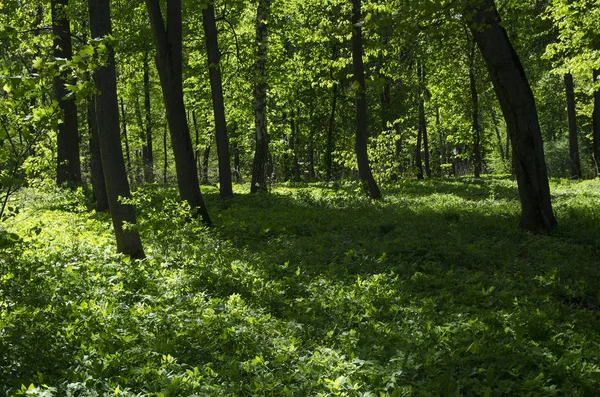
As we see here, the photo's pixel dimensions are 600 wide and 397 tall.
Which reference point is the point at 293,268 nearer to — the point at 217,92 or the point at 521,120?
the point at 521,120

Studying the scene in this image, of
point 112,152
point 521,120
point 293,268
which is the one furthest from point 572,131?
point 112,152

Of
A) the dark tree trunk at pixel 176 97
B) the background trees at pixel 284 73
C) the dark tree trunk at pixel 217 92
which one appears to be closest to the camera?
the background trees at pixel 284 73

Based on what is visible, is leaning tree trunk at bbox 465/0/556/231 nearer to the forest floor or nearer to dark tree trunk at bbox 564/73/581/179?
the forest floor

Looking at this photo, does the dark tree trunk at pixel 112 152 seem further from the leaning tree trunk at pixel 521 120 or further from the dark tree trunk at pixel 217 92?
the dark tree trunk at pixel 217 92

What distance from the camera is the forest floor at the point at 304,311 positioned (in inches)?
192

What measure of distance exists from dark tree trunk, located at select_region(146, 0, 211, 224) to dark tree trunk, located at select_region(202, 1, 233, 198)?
431cm

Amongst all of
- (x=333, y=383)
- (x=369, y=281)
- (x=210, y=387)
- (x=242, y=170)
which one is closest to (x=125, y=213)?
(x=369, y=281)

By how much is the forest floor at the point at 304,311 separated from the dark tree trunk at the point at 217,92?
6.31 metres

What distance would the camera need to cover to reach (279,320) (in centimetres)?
652

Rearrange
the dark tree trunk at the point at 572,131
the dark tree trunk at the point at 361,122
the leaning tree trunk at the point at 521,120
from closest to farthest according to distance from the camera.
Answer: the leaning tree trunk at the point at 521,120 → the dark tree trunk at the point at 361,122 → the dark tree trunk at the point at 572,131

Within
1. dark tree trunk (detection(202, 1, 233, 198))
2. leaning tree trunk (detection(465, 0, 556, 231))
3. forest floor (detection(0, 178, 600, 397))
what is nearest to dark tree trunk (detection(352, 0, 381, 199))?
dark tree trunk (detection(202, 1, 233, 198))

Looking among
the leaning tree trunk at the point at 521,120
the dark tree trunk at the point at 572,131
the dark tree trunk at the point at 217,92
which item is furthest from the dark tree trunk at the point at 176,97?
the dark tree trunk at the point at 572,131

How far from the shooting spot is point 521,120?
11.1 m

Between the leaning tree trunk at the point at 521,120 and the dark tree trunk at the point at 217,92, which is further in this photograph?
the dark tree trunk at the point at 217,92
